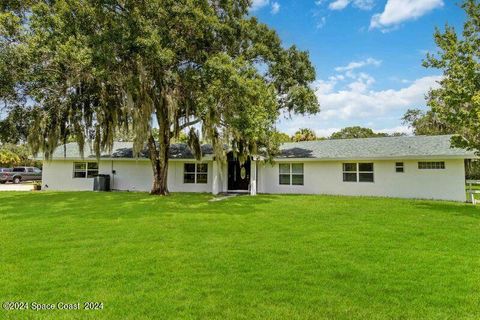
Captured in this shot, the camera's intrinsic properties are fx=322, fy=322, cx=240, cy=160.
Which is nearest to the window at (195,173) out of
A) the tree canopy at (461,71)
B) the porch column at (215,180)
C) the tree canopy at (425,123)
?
the porch column at (215,180)

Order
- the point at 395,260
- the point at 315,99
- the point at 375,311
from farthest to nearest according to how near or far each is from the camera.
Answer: the point at 315,99, the point at 395,260, the point at 375,311

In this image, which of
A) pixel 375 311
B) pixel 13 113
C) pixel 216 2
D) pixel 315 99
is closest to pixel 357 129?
pixel 315 99

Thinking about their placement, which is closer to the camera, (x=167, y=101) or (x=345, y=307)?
(x=345, y=307)

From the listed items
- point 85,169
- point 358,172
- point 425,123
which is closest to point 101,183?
point 85,169

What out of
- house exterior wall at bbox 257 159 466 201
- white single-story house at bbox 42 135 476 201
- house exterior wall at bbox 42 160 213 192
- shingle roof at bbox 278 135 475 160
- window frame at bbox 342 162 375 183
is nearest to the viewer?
house exterior wall at bbox 257 159 466 201

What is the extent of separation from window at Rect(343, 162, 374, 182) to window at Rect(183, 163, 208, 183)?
8.01 meters

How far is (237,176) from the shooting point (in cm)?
1927

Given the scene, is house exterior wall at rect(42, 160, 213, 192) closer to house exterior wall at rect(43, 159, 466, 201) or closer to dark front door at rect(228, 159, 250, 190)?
house exterior wall at rect(43, 159, 466, 201)

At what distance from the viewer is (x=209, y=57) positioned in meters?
12.7

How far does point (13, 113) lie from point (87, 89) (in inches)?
119

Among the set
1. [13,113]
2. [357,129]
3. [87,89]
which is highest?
[357,129]

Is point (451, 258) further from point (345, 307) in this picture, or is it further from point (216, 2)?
point (216, 2)

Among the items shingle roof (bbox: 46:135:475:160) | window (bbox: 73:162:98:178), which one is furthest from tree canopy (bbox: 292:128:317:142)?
window (bbox: 73:162:98:178)

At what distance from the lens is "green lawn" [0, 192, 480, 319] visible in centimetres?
368
